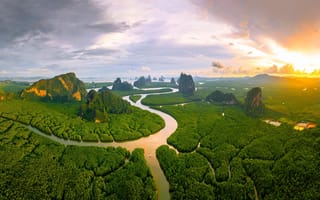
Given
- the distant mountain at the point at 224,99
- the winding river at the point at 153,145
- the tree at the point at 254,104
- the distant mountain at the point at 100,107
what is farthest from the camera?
the distant mountain at the point at 224,99

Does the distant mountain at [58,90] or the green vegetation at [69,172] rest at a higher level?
the distant mountain at [58,90]

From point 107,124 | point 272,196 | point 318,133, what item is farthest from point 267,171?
point 107,124

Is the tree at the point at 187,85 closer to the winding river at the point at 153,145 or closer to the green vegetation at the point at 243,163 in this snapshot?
the winding river at the point at 153,145

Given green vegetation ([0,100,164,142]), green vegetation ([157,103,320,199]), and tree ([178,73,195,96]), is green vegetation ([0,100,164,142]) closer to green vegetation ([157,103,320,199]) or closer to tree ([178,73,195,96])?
green vegetation ([157,103,320,199])

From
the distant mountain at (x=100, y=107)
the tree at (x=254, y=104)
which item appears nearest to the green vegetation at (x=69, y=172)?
the distant mountain at (x=100, y=107)

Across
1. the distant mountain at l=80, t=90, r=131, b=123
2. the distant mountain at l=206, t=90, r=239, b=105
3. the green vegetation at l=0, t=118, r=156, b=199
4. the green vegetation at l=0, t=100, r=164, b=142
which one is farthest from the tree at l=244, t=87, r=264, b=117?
the green vegetation at l=0, t=118, r=156, b=199

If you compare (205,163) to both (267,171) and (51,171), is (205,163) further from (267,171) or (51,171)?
(51,171)
